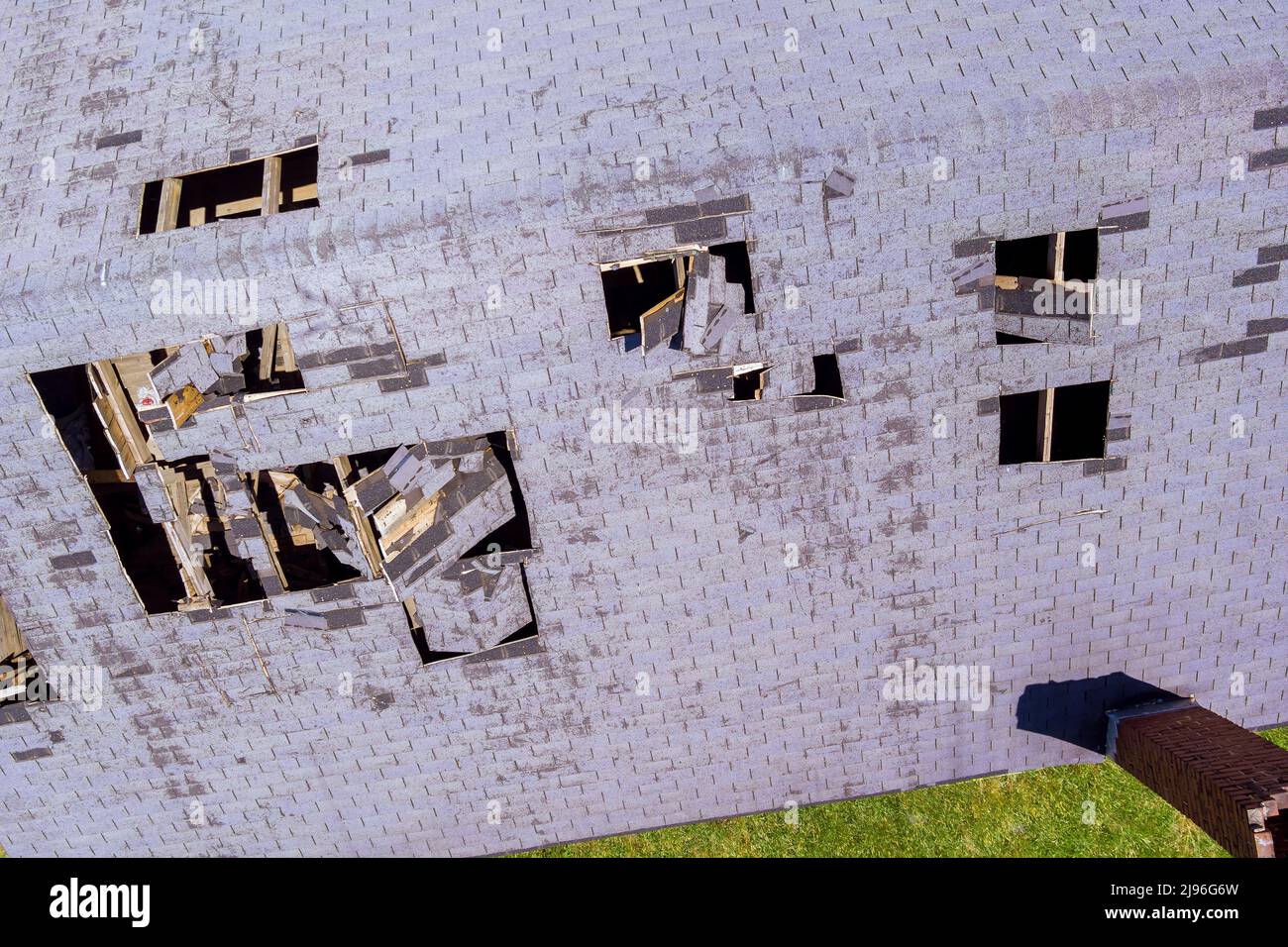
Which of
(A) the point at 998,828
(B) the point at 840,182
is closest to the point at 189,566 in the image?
(B) the point at 840,182

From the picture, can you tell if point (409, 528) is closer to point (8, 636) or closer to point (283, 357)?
point (283, 357)

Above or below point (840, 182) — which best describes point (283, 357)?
below

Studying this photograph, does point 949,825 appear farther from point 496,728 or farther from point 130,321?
point 130,321

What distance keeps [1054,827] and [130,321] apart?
1321 cm

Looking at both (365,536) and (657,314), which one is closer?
(657,314)

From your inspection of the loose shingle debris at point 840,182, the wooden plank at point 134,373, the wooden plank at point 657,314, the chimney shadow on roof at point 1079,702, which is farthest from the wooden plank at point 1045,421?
the wooden plank at point 134,373

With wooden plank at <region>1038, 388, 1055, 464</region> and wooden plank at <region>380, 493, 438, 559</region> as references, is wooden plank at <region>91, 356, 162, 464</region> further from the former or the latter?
wooden plank at <region>1038, 388, 1055, 464</region>

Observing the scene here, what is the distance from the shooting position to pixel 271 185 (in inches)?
357

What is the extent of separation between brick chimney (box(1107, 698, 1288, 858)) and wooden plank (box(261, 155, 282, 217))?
417 inches

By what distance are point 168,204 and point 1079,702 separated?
11.1 m

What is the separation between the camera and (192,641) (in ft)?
32.3

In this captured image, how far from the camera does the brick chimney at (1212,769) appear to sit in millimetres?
8641

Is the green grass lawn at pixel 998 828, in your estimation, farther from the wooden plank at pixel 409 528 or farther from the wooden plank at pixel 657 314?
the wooden plank at pixel 657 314

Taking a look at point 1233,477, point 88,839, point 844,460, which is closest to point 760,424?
point 844,460
